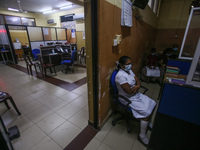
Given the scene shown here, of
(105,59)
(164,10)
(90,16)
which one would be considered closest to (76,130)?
(105,59)

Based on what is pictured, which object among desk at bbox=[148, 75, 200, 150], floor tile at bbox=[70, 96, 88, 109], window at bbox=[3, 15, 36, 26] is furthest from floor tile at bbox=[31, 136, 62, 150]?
window at bbox=[3, 15, 36, 26]

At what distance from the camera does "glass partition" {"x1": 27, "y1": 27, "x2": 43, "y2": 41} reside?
5.78 meters

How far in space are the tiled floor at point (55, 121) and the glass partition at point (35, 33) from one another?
12.1ft

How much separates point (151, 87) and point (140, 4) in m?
2.46

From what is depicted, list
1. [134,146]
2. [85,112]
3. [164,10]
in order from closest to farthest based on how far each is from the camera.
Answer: [134,146] < [85,112] < [164,10]

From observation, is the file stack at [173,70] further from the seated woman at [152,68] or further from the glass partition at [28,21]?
the glass partition at [28,21]

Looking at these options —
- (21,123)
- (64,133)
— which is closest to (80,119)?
(64,133)

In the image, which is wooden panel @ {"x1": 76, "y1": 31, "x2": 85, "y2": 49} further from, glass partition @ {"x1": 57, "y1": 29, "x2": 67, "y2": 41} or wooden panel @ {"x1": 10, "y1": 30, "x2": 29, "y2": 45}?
wooden panel @ {"x1": 10, "y1": 30, "x2": 29, "y2": 45}

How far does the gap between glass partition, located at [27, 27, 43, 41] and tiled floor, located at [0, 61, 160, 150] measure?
12.1 feet

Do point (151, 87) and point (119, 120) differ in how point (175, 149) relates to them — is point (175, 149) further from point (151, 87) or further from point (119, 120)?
point (151, 87)

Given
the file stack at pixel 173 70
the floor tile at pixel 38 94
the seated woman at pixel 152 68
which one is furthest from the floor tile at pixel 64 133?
the seated woman at pixel 152 68

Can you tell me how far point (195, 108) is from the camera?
102cm

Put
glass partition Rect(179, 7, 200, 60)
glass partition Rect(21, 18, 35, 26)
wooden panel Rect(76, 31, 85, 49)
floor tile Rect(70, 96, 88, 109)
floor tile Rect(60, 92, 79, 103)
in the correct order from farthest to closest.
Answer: glass partition Rect(21, 18, 35, 26) < wooden panel Rect(76, 31, 85, 49) < floor tile Rect(60, 92, 79, 103) < floor tile Rect(70, 96, 88, 109) < glass partition Rect(179, 7, 200, 60)

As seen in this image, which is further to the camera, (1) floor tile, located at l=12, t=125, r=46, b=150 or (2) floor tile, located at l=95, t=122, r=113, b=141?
(2) floor tile, located at l=95, t=122, r=113, b=141
